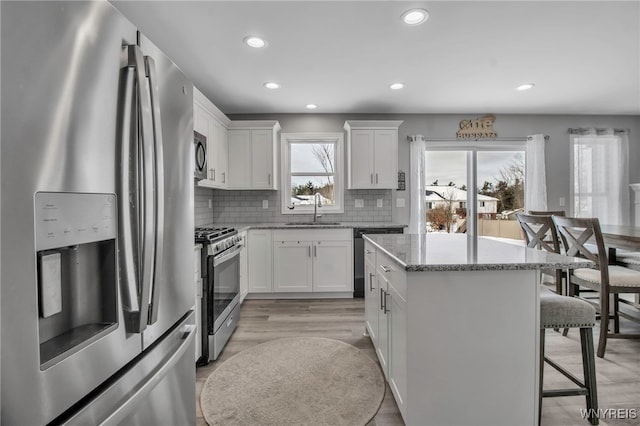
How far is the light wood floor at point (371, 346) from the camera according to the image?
173cm

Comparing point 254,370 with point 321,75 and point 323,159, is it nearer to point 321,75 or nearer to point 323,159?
point 321,75

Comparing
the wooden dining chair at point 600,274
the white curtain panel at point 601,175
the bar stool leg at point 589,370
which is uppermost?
the white curtain panel at point 601,175

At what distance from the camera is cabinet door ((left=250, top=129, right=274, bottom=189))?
407 centimetres

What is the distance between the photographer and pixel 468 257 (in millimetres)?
1552

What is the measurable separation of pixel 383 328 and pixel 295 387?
2.23ft

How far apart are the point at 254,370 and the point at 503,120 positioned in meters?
4.75

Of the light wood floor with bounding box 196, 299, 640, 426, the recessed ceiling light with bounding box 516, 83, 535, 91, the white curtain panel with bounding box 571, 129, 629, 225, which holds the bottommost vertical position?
the light wood floor with bounding box 196, 299, 640, 426

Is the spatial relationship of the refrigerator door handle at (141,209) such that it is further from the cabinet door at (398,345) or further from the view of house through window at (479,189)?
the view of house through window at (479,189)

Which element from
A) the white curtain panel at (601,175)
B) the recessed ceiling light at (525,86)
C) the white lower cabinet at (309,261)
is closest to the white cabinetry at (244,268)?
the white lower cabinet at (309,261)

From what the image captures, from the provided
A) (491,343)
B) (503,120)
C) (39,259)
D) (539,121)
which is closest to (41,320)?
(39,259)

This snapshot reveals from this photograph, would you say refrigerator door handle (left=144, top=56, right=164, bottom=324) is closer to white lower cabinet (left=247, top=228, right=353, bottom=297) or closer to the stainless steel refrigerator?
the stainless steel refrigerator

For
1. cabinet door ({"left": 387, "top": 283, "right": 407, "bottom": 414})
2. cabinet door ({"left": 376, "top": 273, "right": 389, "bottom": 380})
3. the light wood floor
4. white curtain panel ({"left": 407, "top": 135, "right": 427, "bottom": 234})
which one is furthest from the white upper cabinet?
cabinet door ({"left": 387, "top": 283, "right": 407, "bottom": 414})

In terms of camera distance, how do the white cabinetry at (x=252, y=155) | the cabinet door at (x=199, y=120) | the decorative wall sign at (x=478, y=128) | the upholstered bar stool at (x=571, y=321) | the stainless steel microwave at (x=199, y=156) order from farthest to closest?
1. the decorative wall sign at (x=478, y=128)
2. the white cabinetry at (x=252, y=155)
3. the cabinet door at (x=199, y=120)
4. the stainless steel microwave at (x=199, y=156)
5. the upholstered bar stool at (x=571, y=321)

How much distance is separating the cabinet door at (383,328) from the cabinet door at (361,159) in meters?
2.26
